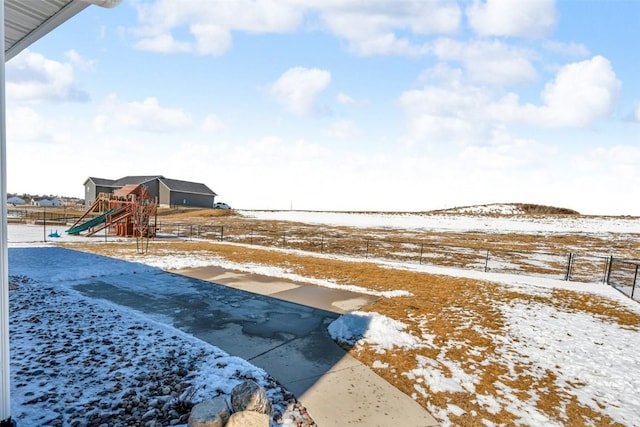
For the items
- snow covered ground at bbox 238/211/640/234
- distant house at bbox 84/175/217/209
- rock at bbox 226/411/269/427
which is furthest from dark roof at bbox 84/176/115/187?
rock at bbox 226/411/269/427

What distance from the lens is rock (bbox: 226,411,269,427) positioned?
3404 mm

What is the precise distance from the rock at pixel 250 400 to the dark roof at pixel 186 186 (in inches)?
2455

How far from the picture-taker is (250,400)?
3725 mm

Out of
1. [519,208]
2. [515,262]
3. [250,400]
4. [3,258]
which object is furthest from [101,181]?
[519,208]

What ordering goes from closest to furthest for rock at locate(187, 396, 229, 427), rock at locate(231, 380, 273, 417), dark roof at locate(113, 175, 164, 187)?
rock at locate(187, 396, 229, 427)
rock at locate(231, 380, 273, 417)
dark roof at locate(113, 175, 164, 187)

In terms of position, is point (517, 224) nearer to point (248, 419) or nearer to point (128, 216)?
point (128, 216)

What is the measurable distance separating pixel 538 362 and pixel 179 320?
7224 millimetres

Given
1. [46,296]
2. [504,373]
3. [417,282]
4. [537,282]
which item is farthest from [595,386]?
[46,296]

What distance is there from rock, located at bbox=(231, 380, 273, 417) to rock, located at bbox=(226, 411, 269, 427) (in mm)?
160

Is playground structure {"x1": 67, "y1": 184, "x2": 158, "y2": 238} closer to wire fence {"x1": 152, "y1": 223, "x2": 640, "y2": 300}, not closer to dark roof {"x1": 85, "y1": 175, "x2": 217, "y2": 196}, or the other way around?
wire fence {"x1": 152, "y1": 223, "x2": 640, "y2": 300}

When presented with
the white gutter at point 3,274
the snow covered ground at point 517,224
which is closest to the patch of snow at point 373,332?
the white gutter at point 3,274

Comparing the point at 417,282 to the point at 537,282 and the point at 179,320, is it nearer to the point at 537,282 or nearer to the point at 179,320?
A: the point at 537,282

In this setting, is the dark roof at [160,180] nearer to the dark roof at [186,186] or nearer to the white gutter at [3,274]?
the dark roof at [186,186]

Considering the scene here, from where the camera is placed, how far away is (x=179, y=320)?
708 cm
